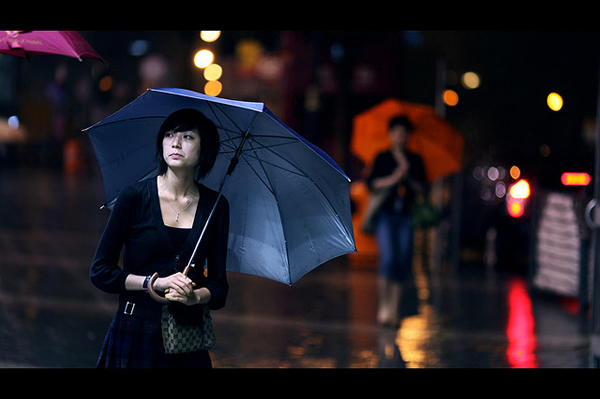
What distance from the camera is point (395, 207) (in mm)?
8617

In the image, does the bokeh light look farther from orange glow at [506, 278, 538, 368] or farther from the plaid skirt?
the plaid skirt

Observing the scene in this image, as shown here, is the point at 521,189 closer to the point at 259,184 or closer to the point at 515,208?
the point at 515,208

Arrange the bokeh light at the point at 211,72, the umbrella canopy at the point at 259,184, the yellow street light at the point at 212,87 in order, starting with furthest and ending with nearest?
1. the yellow street light at the point at 212,87
2. the bokeh light at the point at 211,72
3. the umbrella canopy at the point at 259,184

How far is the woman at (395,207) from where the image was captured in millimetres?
8602

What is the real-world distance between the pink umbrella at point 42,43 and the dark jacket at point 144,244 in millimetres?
1211

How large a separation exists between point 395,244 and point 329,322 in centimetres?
101

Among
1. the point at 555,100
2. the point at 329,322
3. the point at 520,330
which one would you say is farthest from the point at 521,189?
the point at 329,322

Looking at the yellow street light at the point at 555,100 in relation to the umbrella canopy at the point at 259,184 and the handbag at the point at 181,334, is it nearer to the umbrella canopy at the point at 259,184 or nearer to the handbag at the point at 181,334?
the umbrella canopy at the point at 259,184

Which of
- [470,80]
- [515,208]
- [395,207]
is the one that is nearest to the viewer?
[395,207]

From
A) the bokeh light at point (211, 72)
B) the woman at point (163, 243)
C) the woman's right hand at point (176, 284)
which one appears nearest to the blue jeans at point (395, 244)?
the woman at point (163, 243)

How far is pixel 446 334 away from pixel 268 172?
4.72 m

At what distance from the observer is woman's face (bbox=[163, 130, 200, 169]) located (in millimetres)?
3873

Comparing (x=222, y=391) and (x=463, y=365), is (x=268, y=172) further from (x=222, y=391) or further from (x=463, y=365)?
(x=463, y=365)

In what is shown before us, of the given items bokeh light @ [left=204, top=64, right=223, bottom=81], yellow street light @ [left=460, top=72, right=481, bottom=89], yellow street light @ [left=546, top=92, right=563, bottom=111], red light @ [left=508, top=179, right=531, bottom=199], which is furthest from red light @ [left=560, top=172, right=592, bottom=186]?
bokeh light @ [left=204, top=64, right=223, bottom=81]
